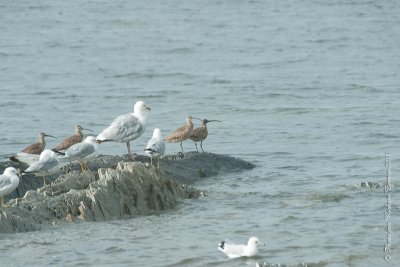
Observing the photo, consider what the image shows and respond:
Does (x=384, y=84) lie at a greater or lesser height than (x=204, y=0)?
lesser

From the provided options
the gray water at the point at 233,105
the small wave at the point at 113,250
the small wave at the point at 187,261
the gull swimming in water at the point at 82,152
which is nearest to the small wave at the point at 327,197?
the gray water at the point at 233,105

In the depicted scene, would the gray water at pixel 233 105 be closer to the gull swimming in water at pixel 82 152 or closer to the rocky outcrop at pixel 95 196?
the rocky outcrop at pixel 95 196

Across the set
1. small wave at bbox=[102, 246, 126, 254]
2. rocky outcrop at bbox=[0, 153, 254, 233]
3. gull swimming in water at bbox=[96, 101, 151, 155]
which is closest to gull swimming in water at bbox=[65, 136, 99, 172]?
rocky outcrop at bbox=[0, 153, 254, 233]

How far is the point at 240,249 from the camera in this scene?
436 inches

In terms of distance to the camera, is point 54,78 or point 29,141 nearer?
point 29,141

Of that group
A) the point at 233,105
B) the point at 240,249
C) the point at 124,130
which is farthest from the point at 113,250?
the point at 233,105

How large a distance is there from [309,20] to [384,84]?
12949 millimetres

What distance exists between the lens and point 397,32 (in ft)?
117

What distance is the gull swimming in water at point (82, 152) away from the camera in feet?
47.3

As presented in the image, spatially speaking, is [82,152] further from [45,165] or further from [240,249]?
[240,249]

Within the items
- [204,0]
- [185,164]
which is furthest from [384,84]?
[204,0]

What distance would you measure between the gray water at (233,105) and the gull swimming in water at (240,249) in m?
0.09

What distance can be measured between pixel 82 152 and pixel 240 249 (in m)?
4.10

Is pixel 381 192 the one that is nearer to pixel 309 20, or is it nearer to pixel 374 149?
pixel 374 149
